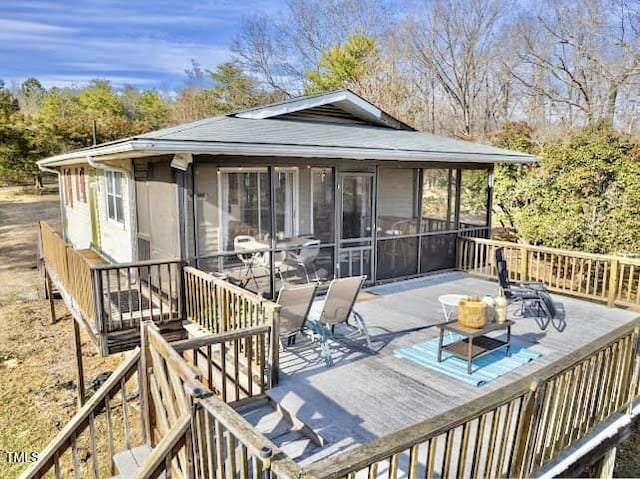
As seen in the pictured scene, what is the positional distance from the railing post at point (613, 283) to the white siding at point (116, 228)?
8.49 meters

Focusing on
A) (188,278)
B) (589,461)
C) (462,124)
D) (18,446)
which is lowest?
(18,446)

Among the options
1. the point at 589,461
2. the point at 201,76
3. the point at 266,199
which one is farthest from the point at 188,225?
the point at 201,76

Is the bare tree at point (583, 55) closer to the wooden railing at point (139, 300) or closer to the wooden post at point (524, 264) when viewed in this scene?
the wooden post at point (524, 264)

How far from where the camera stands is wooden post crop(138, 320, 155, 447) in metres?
4.03

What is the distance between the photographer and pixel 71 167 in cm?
1388

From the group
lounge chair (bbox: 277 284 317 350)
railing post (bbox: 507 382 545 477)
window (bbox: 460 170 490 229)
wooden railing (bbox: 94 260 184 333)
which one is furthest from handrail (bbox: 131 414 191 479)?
window (bbox: 460 170 490 229)

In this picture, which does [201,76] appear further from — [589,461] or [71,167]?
[589,461]

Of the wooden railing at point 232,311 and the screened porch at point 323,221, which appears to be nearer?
the wooden railing at point 232,311

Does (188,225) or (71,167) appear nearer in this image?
(188,225)

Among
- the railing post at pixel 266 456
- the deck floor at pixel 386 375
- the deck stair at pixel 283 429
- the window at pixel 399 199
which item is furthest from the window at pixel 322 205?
the railing post at pixel 266 456

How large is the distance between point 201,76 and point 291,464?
132ft

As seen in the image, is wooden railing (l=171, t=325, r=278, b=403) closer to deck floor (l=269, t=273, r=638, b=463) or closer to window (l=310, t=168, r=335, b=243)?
deck floor (l=269, t=273, r=638, b=463)

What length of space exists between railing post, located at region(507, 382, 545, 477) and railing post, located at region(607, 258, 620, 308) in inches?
217

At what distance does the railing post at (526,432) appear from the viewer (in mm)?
2938
